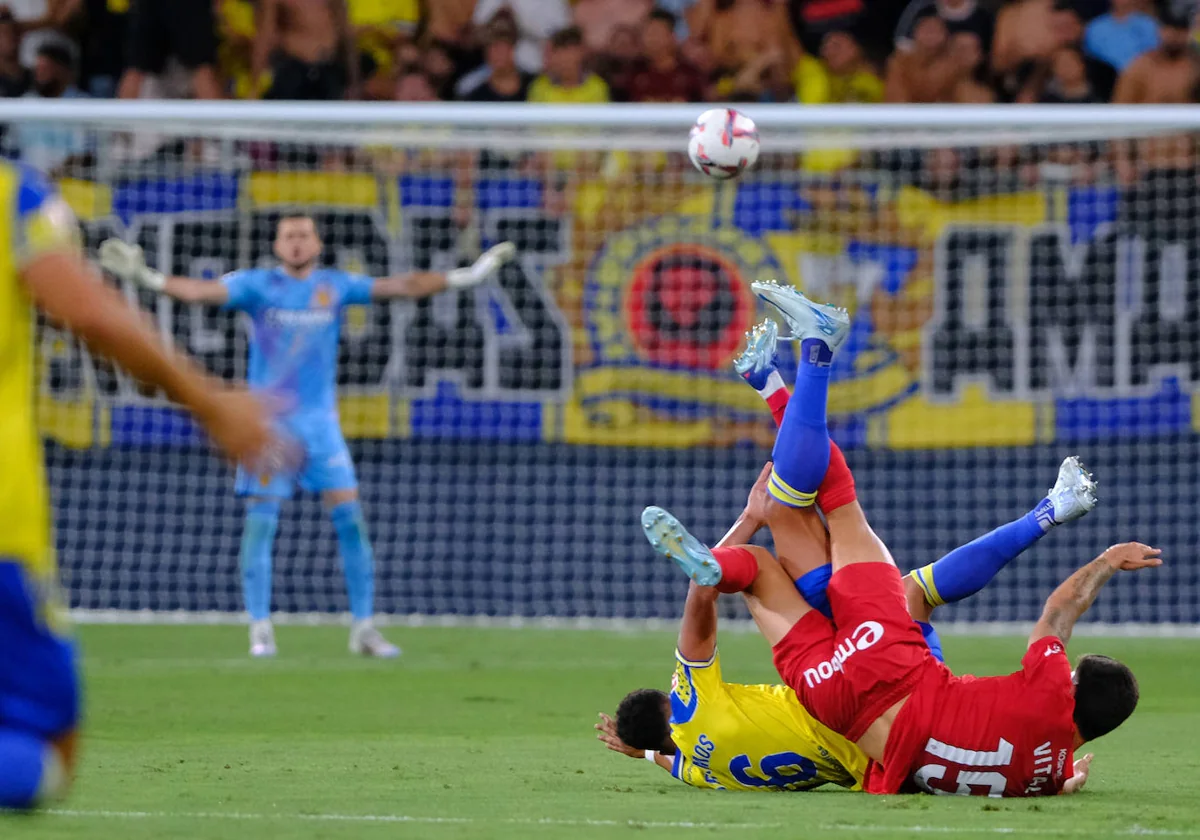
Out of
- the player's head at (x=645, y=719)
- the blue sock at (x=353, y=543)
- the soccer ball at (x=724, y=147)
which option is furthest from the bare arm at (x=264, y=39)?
the player's head at (x=645, y=719)

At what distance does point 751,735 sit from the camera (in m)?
5.78

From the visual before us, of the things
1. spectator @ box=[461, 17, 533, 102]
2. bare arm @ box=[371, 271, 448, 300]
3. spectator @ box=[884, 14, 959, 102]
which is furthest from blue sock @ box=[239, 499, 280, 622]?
spectator @ box=[884, 14, 959, 102]

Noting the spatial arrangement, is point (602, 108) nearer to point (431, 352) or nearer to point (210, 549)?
point (431, 352)

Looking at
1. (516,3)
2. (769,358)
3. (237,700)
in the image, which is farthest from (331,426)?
(516,3)

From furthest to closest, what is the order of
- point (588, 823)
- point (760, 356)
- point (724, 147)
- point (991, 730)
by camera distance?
point (724, 147) → point (760, 356) → point (991, 730) → point (588, 823)

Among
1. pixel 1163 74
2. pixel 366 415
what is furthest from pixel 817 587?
pixel 1163 74

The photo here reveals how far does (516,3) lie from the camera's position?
52.1 feet

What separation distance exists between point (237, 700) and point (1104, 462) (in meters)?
6.82

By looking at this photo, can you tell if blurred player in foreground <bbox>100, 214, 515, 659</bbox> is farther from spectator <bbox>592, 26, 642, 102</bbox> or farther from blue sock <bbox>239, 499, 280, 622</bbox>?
spectator <bbox>592, 26, 642, 102</bbox>

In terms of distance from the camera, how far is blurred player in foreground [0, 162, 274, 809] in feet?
10.1

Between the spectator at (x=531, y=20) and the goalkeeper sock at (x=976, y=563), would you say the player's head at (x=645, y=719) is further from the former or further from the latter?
the spectator at (x=531, y=20)

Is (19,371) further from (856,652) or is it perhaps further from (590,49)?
(590,49)

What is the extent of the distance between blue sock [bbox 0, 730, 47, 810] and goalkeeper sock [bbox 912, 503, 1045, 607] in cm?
389

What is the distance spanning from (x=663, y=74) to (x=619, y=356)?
3.15 m
